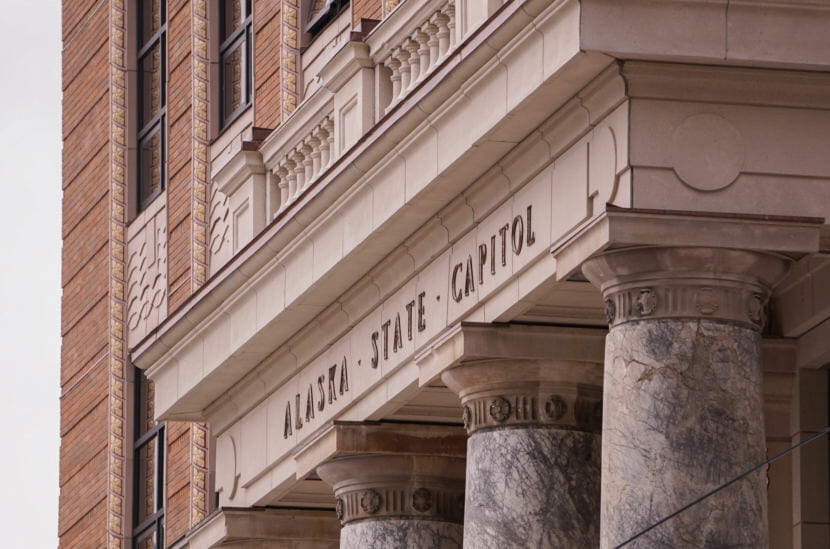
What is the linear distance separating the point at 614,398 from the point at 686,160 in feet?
5.25

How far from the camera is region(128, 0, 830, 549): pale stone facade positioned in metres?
18.0

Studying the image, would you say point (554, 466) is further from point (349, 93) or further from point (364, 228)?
point (349, 93)

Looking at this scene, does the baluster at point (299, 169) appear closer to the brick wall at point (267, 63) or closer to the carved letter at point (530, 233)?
the carved letter at point (530, 233)

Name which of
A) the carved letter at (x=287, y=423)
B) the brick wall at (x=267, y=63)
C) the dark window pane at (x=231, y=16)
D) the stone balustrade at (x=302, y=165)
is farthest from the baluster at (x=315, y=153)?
the dark window pane at (x=231, y=16)

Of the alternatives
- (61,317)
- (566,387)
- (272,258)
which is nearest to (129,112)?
(61,317)

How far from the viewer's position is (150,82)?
120 feet

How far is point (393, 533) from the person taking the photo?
23.3 m

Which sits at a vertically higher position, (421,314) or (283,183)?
(283,183)

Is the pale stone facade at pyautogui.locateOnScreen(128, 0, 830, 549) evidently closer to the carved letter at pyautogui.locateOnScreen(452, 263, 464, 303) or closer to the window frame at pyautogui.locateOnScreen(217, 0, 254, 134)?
the carved letter at pyautogui.locateOnScreen(452, 263, 464, 303)

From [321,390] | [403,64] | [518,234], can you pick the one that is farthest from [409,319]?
[518,234]

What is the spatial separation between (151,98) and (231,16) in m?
3.25

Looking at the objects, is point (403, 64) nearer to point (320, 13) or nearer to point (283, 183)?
point (283, 183)

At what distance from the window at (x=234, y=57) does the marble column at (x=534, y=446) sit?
1212 centimetres

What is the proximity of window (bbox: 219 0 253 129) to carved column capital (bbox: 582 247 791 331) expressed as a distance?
47.4 ft
